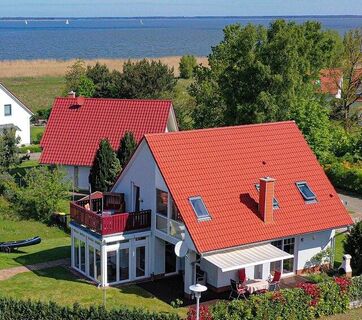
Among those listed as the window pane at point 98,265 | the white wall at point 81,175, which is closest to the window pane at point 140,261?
the window pane at point 98,265

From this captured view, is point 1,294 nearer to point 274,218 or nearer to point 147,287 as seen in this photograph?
point 147,287

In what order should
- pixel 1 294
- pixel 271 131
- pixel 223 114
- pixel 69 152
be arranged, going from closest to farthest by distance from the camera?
pixel 1 294
pixel 271 131
pixel 69 152
pixel 223 114

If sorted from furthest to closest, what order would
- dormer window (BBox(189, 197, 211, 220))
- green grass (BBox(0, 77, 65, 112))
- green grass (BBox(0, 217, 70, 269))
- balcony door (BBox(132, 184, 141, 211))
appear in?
1. green grass (BBox(0, 77, 65, 112))
2. green grass (BBox(0, 217, 70, 269))
3. balcony door (BBox(132, 184, 141, 211))
4. dormer window (BBox(189, 197, 211, 220))

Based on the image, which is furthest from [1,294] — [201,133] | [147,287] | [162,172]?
[201,133]

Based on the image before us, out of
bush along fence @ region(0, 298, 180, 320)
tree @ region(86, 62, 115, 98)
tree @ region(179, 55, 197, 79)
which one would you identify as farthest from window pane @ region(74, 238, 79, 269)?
tree @ region(179, 55, 197, 79)

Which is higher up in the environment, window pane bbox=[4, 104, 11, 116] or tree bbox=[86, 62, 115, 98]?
tree bbox=[86, 62, 115, 98]

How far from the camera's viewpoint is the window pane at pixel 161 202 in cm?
2788

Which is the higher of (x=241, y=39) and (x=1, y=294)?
(x=241, y=39)

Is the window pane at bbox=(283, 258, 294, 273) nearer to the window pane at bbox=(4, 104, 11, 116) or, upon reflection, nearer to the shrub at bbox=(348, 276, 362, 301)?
the shrub at bbox=(348, 276, 362, 301)

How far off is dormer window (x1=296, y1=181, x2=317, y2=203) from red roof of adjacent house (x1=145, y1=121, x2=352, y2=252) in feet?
0.72

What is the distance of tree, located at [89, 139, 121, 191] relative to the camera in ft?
131

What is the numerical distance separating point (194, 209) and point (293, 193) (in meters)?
5.23

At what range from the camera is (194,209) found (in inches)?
1044

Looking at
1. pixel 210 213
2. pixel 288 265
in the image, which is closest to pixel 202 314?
pixel 210 213
